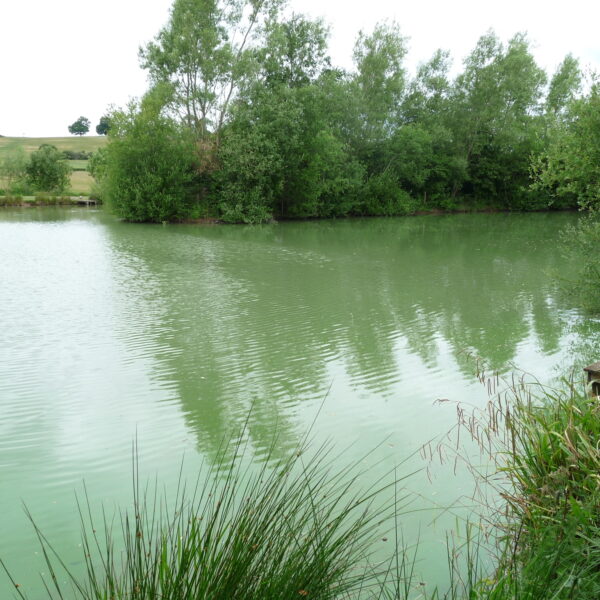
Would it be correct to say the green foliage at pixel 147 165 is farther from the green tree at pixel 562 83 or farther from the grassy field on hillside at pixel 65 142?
the grassy field on hillside at pixel 65 142

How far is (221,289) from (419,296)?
4216 millimetres

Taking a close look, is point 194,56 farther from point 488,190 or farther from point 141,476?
point 141,476

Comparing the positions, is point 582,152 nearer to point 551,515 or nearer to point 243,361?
point 243,361

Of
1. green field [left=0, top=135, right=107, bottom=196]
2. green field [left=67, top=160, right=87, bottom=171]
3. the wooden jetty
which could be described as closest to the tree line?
the wooden jetty

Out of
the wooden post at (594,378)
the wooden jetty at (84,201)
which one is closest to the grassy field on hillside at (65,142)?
the wooden jetty at (84,201)

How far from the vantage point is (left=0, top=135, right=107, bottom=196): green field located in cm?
5866

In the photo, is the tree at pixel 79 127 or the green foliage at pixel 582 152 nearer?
the green foliage at pixel 582 152

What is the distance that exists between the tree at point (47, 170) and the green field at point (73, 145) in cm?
604

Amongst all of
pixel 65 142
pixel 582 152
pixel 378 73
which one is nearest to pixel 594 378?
pixel 582 152

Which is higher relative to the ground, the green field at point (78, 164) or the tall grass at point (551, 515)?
the green field at point (78, 164)

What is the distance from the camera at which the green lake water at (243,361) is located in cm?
427

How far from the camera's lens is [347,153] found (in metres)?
34.7

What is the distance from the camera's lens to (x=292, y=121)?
29.7 meters

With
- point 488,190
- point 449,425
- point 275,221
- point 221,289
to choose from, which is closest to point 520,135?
point 488,190
